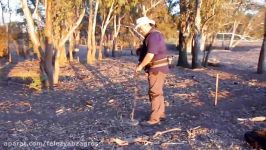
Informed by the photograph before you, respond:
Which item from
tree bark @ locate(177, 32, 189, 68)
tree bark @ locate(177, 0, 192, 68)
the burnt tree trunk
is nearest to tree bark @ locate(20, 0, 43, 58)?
the burnt tree trunk

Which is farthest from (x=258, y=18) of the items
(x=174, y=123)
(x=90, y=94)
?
(x=174, y=123)

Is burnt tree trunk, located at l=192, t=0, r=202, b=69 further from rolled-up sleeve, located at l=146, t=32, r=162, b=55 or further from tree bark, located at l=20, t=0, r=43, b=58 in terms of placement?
rolled-up sleeve, located at l=146, t=32, r=162, b=55

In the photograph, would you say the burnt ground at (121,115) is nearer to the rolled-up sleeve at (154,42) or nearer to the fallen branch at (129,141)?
the fallen branch at (129,141)

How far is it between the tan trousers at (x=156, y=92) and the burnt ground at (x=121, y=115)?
0.86 feet

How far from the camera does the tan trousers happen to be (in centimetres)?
876

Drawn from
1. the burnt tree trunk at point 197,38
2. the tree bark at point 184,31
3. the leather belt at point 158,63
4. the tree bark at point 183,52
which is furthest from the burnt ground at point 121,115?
the tree bark at point 184,31

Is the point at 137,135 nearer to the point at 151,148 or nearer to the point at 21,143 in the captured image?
the point at 151,148

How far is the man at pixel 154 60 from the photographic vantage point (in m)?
8.51

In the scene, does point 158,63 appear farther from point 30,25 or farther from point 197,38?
point 197,38

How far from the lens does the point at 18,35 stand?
53375 mm

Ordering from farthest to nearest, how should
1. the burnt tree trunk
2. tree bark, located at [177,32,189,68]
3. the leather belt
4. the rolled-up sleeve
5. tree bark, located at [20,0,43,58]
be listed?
1. tree bark, located at [177,32,189,68]
2. the burnt tree trunk
3. tree bark, located at [20,0,43,58]
4. the leather belt
5. the rolled-up sleeve

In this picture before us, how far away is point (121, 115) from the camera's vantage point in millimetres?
10141

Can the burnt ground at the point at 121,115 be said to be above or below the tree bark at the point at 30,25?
below

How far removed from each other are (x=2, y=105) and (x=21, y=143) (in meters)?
6.39
